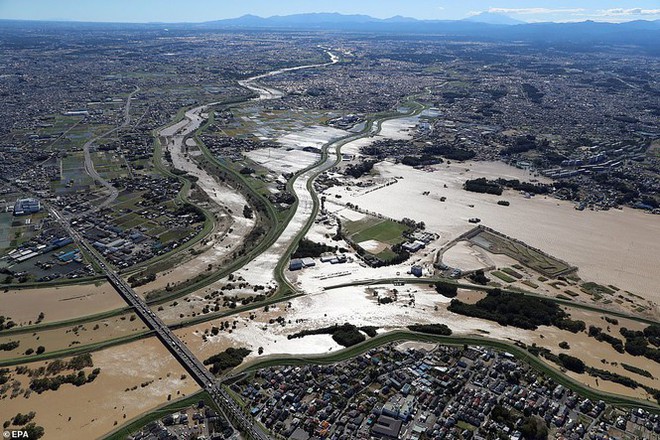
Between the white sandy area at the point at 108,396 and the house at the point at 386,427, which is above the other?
the house at the point at 386,427

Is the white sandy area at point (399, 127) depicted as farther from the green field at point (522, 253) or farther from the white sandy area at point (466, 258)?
the white sandy area at point (466, 258)

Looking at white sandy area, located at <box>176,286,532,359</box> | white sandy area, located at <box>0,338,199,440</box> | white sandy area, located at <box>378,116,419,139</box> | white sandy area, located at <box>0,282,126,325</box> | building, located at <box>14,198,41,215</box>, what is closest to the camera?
white sandy area, located at <box>0,338,199,440</box>

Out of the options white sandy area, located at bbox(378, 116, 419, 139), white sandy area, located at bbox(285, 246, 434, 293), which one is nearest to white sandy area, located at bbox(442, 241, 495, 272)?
white sandy area, located at bbox(285, 246, 434, 293)

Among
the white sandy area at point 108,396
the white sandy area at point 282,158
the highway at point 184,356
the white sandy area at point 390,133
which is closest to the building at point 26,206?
the highway at point 184,356

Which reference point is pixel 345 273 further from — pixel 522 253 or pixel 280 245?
pixel 522 253

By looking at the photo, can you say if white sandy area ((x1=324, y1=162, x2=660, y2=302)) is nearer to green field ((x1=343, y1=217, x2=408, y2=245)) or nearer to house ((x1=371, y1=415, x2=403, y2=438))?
green field ((x1=343, y1=217, x2=408, y2=245))
